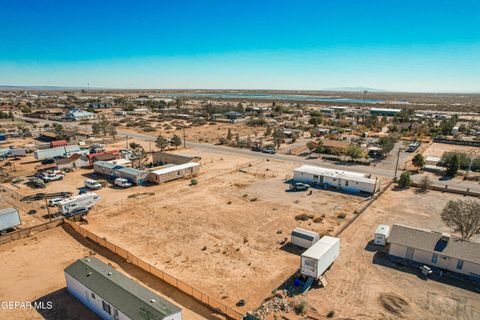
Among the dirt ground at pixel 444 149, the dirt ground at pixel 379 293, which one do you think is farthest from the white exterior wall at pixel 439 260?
the dirt ground at pixel 444 149

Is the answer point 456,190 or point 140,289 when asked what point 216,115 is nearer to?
point 456,190

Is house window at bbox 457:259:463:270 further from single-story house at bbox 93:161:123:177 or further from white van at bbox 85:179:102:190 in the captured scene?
single-story house at bbox 93:161:123:177

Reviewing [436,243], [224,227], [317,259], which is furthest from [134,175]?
[436,243]

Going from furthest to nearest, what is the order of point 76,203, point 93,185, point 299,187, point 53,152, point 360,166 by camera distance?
point 53,152 < point 360,166 < point 93,185 < point 299,187 < point 76,203

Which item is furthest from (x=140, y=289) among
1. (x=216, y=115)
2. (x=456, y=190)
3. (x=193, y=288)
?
(x=216, y=115)

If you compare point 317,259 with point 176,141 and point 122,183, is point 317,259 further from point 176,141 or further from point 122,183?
point 176,141

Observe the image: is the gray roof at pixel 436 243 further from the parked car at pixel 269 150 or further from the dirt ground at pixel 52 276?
the parked car at pixel 269 150
